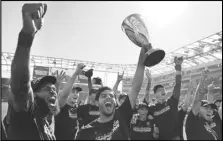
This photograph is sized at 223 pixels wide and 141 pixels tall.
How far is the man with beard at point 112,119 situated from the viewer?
2119 millimetres

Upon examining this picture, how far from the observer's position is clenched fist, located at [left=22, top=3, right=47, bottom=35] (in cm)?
122

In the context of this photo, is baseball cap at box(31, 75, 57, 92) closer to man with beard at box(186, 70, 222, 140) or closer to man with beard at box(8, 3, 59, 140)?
man with beard at box(8, 3, 59, 140)

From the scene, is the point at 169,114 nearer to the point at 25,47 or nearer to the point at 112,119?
the point at 112,119

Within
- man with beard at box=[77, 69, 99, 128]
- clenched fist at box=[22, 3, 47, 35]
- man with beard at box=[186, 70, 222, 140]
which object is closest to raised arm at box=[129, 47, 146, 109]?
clenched fist at box=[22, 3, 47, 35]

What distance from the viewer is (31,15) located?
1237 mm

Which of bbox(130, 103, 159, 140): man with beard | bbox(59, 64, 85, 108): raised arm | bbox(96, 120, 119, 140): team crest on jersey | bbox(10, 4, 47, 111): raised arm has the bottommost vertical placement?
bbox(130, 103, 159, 140): man with beard

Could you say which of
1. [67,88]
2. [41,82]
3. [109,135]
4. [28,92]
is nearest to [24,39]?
[28,92]

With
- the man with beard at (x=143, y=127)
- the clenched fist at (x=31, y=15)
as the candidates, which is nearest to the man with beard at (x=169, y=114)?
the man with beard at (x=143, y=127)

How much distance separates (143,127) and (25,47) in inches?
102

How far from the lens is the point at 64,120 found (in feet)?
11.8

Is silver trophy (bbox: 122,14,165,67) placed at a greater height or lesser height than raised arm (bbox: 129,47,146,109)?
greater

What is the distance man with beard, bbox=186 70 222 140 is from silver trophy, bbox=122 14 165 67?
6.00ft

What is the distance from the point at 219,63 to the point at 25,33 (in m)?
28.4

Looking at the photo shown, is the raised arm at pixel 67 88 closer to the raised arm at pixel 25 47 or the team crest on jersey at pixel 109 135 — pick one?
the team crest on jersey at pixel 109 135
